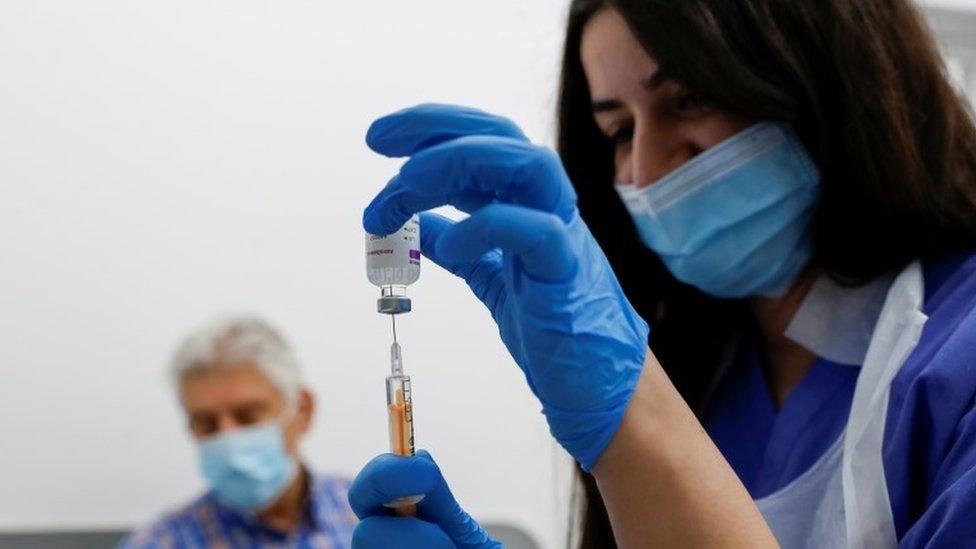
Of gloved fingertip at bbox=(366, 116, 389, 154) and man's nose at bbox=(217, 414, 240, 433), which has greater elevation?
gloved fingertip at bbox=(366, 116, 389, 154)

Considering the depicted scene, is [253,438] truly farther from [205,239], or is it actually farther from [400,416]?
[400,416]

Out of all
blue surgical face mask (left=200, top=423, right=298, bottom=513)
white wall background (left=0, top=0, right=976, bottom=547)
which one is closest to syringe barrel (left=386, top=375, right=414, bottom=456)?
white wall background (left=0, top=0, right=976, bottom=547)

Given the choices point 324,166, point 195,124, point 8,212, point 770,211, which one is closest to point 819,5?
point 770,211

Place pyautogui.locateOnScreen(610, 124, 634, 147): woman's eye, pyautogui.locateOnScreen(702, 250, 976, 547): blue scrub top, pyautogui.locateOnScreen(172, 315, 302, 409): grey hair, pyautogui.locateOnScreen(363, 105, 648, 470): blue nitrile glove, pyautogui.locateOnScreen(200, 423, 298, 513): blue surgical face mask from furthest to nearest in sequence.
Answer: pyautogui.locateOnScreen(172, 315, 302, 409): grey hair
pyautogui.locateOnScreen(200, 423, 298, 513): blue surgical face mask
pyautogui.locateOnScreen(610, 124, 634, 147): woman's eye
pyautogui.locateOnScreen(702, 250, 976, 547): blue scrub top
pyautogui.locateOnScreen(363, 105, 648, 470): blue nitrile glove

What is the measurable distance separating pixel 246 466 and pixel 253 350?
0.77 feet

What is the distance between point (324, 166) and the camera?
1.88m

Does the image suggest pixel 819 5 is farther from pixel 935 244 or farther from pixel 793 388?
pixel 793 388

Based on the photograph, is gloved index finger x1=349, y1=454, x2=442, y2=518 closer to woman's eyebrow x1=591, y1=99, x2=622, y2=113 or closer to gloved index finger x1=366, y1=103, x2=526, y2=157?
gloved index finger x1=366, y1=103, x2=526, y2=157

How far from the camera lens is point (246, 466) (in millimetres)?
1784

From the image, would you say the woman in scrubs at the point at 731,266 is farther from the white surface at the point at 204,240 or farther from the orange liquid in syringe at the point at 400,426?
the white surface at the point at 204,240

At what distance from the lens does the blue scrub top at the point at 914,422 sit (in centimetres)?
72

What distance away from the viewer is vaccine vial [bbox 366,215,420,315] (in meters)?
0.72

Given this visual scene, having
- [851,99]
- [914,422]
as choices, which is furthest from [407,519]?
[851,99]

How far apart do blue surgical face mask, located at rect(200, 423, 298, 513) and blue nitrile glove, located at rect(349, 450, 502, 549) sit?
1107 mm
